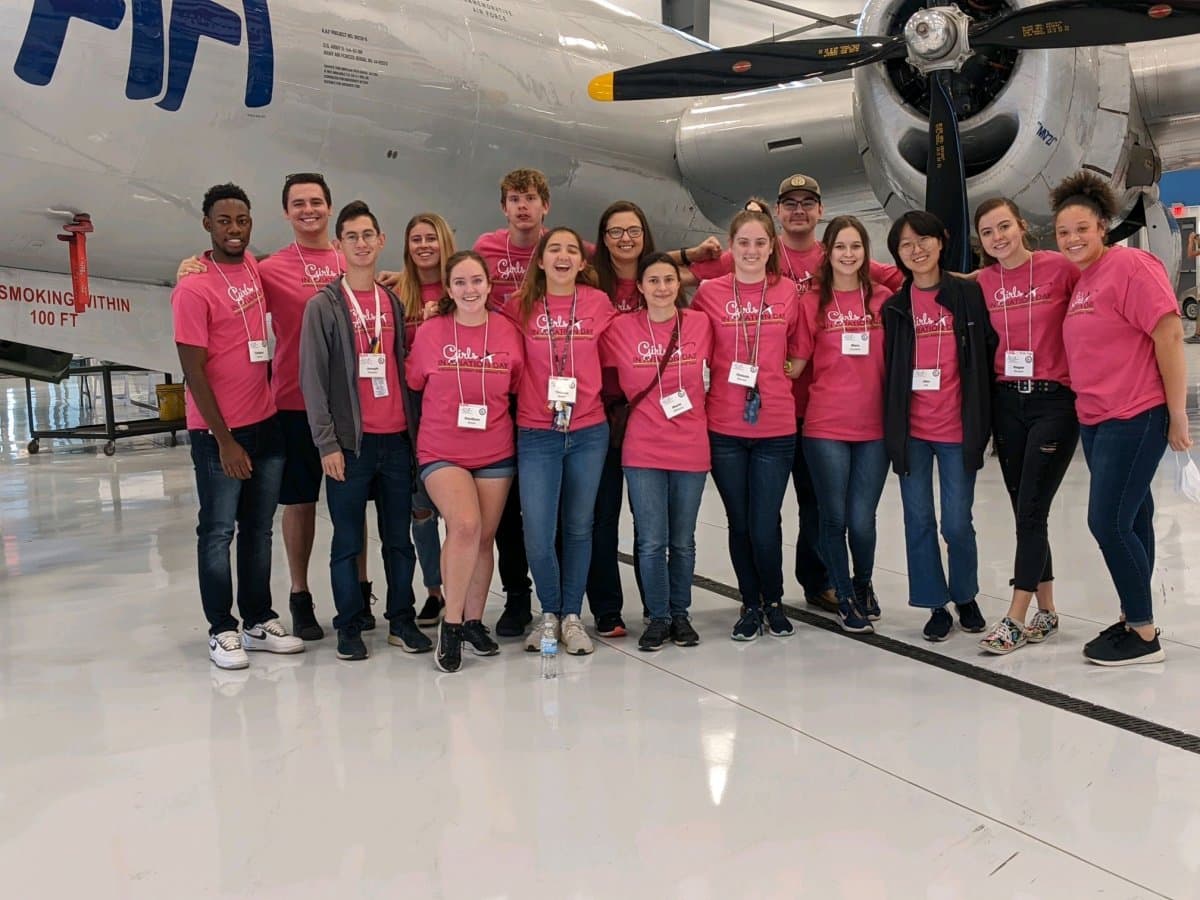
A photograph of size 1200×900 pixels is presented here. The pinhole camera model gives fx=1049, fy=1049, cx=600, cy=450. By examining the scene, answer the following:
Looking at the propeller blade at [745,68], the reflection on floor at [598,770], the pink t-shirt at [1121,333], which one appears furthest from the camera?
the propeller blade at [745,68]

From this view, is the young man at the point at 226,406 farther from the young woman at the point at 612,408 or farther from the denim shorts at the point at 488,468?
the young woman at the point at 612,408

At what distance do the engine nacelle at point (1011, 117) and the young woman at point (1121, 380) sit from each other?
3.07m

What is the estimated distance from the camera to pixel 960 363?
12.4 feet

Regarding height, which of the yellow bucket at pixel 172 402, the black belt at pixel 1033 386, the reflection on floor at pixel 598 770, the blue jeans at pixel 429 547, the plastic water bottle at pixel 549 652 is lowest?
the reflection on floor at pixel 598 770

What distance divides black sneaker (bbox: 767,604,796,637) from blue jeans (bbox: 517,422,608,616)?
75 cm

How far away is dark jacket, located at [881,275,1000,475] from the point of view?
3.77m

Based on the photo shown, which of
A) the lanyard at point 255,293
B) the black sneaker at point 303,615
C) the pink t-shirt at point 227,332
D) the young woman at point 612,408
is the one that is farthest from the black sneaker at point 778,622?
the lanyard at point 255,293

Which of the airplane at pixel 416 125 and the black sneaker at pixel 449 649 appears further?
the airplane at pixel 416 125

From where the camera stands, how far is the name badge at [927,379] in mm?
3828

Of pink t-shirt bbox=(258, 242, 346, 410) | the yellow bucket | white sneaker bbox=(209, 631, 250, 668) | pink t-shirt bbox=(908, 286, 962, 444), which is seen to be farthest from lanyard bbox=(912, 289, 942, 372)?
the yellow bucket

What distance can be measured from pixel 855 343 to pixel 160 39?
3.99 metres

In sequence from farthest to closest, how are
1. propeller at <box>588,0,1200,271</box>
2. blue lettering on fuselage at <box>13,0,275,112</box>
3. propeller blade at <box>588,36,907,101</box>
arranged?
1. propeller blade at <box>588,36,907,101</box>
2. propeller at <box>588,0,1200,271</box>
3. blue lettering on fuselage at <box>13,0,275,112</box>

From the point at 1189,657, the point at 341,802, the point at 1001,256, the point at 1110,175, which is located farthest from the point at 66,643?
the point at 1110,175

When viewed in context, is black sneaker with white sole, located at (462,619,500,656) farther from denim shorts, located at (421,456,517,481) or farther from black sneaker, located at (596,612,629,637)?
denim shorts, located at (421,456,517,481)
